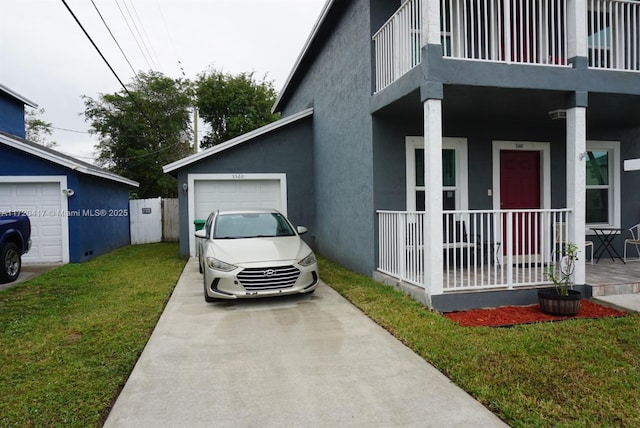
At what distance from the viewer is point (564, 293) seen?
5.26m

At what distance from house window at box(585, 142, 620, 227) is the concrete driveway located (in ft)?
20.7

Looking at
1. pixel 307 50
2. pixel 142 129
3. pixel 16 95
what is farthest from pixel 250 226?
pixel 142 129

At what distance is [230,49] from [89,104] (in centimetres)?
959

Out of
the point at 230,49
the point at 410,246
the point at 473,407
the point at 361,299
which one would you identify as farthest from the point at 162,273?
the point at 230,49

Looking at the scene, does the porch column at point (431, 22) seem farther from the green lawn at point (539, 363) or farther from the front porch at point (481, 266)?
the green lawn at point (539, 363)

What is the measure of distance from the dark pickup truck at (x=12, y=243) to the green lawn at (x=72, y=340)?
473 millimetres

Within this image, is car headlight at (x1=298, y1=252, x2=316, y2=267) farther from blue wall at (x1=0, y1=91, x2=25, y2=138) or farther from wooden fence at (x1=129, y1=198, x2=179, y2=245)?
blue wall at (x1=0, y1=91, x2=25, y2=138)

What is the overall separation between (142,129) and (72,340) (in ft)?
75.4

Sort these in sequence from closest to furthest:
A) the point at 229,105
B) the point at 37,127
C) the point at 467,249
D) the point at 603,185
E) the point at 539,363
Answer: the point at 539,363 < the point at 467,249 < the point at 603,185 < the point at 229,105 < the point at 37,127

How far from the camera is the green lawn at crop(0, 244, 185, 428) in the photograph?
3.01 metres

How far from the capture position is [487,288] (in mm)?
5664

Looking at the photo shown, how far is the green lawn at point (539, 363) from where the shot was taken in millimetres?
2832

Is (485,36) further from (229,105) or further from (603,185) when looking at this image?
(229,105)

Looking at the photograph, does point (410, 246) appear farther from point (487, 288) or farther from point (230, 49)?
point (230, 49)
